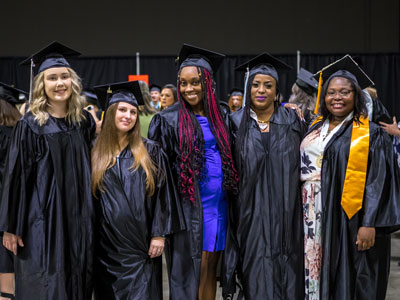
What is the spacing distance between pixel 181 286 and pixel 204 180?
72 cm

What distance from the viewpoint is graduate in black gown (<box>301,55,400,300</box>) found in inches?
116

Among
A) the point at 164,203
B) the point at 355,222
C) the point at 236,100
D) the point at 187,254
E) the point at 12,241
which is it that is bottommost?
the point at 187,254

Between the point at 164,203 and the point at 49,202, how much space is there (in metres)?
0.72

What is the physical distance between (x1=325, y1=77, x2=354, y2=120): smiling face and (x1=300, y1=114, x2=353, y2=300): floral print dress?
0.21 ft

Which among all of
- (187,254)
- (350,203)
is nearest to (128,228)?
(187,254)

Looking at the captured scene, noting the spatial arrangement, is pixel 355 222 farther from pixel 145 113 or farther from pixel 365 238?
pixel 145 113

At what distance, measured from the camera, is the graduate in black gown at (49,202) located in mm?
2811

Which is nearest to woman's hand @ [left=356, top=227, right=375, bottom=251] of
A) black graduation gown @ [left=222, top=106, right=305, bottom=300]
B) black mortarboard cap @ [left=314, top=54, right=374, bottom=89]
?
black graduation gown @ [left=222, top=106, right=305, bottom=300]

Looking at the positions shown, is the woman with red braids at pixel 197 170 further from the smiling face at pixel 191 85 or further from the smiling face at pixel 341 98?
the smiling face at pixel 341 98

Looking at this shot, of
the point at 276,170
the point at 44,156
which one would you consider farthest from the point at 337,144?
the point at 44,156

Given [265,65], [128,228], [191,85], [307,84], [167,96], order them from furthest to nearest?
1. [167,96]
2. [307,84]
3. [265,65]
4. [191,85]
5. [128,228]

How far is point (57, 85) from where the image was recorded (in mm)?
2975

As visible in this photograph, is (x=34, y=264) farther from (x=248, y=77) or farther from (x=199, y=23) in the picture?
(x=199, y=23)

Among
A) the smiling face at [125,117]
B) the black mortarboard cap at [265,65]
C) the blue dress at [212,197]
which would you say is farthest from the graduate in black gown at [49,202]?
the black mortarboard cap at [265,65]
